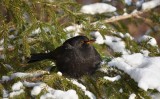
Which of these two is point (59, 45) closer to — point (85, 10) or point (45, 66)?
point (45, 66)

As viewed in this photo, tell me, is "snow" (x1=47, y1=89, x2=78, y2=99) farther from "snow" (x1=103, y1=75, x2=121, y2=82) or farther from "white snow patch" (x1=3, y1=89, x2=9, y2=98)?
"snow" (x1=103, y1=75, x2=121, y2=82)

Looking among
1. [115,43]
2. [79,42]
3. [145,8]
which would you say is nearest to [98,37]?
[115,43]

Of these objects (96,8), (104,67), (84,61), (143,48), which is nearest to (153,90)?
(104,67)

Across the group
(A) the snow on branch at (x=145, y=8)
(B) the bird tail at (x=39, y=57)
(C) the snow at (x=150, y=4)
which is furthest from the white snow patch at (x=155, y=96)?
(C) the snow at (x=150, y=4)

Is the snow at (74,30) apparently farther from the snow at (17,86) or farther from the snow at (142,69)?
the snow at (17,86)

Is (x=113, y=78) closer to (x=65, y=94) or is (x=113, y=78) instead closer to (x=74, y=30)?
(x=65, y=94)

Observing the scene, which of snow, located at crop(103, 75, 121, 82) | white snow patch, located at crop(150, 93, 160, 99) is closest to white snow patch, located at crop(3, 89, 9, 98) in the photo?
snow, located at crop(103, 75, 121, 82)
